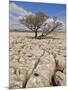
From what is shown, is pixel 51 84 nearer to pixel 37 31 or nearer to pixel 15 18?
pixel 37 31

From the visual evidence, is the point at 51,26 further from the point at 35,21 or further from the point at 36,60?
the point at 36,60

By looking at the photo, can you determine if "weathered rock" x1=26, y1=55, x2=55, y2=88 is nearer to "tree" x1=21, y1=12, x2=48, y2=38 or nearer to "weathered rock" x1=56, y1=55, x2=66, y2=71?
"weathered rock" x1=56, y1=55, x2=66, y2=71

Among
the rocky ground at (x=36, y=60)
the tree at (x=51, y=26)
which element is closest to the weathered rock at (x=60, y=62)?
the rocky ground at (x=36, y=60)

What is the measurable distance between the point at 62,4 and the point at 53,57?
49cm

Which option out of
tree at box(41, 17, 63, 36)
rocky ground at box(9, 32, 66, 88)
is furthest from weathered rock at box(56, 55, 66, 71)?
tree at box(41, 17, 63, 36)

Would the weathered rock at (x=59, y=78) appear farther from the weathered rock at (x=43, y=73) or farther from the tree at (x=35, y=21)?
the tree at (x=35, y=21)

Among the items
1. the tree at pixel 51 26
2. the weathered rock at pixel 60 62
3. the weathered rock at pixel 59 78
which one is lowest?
the weathered rock at pixel 59 78

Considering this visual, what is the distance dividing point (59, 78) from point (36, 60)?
27 centimetres

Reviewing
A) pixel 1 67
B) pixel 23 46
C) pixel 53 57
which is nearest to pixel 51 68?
pixel 53 57

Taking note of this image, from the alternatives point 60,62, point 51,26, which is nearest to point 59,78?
point 60,62

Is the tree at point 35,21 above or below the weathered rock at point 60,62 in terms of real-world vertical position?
above

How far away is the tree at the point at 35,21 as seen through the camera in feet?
A: 5.39

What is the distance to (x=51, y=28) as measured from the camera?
1.70 metres

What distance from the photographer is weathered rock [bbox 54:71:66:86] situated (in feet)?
5.52
